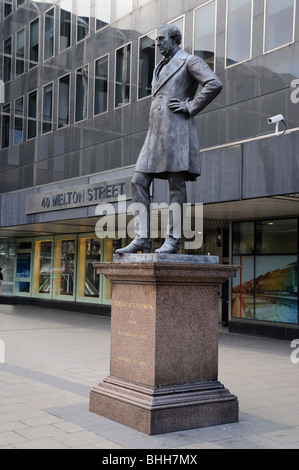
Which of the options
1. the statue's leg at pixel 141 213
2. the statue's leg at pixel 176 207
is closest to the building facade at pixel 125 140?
the statue's leg at pixel 176 207

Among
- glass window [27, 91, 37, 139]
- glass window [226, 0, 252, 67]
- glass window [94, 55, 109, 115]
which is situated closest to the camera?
glass window [226, 0, 252, 67]

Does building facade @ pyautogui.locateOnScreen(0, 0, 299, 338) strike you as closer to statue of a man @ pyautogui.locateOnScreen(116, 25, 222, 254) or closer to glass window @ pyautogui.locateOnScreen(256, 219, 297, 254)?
glass window @ pyautogui.locateOnScreen(256, 219, 297, 254)

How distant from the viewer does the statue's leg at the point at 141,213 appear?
689 centimetres

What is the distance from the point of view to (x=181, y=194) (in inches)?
270

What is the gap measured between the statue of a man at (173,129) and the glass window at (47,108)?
1844cm

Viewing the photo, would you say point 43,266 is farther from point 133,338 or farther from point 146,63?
point 133,338

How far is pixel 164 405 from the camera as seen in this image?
619 cm

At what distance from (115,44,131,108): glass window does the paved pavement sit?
8.69 meters

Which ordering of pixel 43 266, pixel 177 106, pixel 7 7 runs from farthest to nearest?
1. pixel 7 7
2. pixel 43 266
3. pixel 177 106

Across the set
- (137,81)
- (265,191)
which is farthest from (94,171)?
(265,191)

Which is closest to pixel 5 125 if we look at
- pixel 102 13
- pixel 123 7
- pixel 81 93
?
pixel 81 93

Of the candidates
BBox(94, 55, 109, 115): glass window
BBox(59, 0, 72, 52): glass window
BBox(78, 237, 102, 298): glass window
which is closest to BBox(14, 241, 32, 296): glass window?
BBox(78, 237, 102, 298): glass window

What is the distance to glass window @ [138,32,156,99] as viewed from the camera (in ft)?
63.7

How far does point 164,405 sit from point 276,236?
11.6 metres
